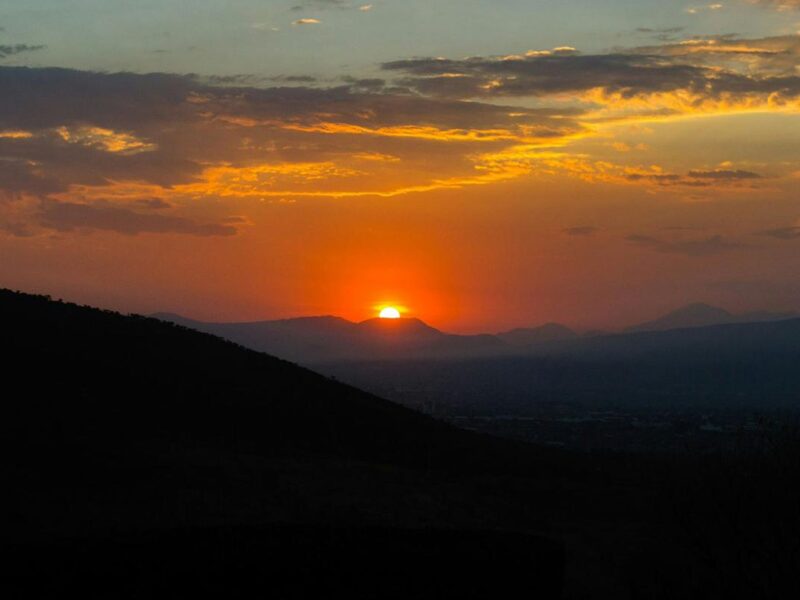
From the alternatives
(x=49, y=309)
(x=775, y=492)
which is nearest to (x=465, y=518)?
(x=775, y=492)

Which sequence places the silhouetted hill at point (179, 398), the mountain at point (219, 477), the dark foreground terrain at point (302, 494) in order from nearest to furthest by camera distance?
the mountain at point (219, 477) → the dark foreground terrain at point (302, 494) → the silhouetted hill at point (179, 398)

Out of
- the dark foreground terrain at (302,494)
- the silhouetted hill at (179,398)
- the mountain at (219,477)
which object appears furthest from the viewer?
the silhouetted hill at (179,398)

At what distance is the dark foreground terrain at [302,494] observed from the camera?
17812mm

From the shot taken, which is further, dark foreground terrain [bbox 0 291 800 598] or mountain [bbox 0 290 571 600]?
dark foreground terrain [bbox 0 291 800 598]

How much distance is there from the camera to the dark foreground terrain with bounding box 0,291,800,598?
17.8 metres

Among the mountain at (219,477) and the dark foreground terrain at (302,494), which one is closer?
the mountain at (219,477)

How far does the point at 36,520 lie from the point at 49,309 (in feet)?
86.1

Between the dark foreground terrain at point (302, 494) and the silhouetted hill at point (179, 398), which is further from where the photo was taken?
the silhouetted hill at point (179, 398)

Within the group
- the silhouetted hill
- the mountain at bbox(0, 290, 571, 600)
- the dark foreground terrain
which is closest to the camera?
the mountain at bbox(0, 290, 571, 600)

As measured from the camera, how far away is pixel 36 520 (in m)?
25.8

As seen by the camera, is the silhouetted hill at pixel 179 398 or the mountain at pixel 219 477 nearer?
the mountain at pixel 219 477

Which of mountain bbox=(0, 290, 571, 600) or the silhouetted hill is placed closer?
mountain bbox=(0, 290, 571, 600)

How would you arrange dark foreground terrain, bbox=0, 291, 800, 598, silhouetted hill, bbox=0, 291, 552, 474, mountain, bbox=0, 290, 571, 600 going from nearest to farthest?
mountain, bbox=0, 290, 571, 600, dark foreground terrain, bbox=0, 291, 800, 598, silhouetted hill, bbox=0, 291, 552, 474

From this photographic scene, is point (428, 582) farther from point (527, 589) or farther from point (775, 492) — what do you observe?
point (775, 492)
